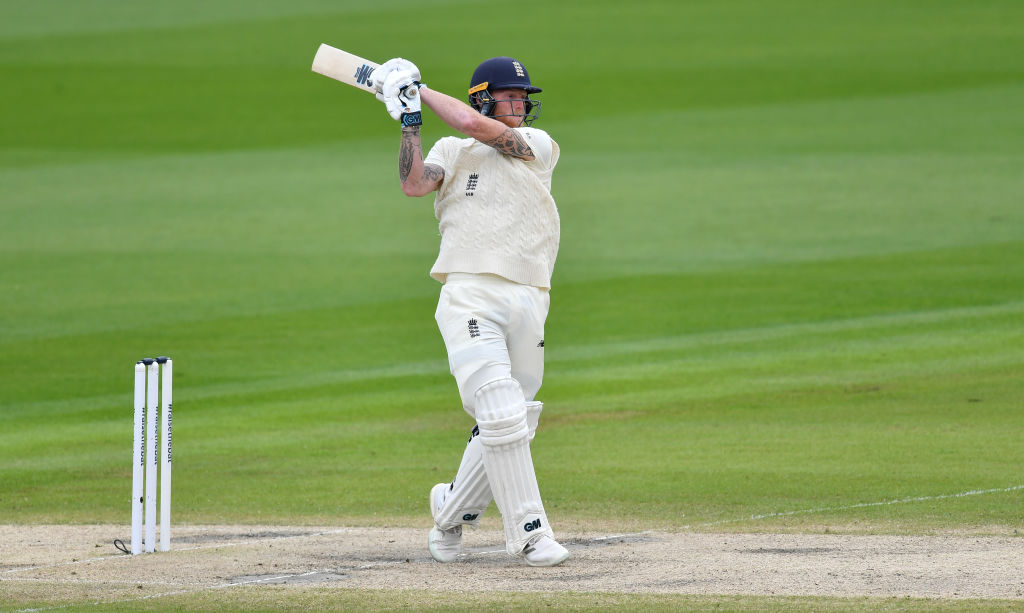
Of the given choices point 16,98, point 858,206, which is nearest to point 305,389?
point 858,206

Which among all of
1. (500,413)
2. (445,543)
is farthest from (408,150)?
(445,543)

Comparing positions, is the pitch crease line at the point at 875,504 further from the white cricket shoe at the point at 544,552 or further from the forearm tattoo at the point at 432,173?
the forearm tattoo at the point at 432,173

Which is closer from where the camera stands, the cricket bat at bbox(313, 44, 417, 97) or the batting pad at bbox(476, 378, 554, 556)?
the batting pad at bbox(476, 378, 554, 556)

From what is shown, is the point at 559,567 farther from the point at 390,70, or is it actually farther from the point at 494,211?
the point at 390,70

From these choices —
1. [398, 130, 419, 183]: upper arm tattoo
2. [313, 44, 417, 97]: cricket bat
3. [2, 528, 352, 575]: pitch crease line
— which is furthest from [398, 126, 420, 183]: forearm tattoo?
[2, 528, 352, 575]: pitch crease line

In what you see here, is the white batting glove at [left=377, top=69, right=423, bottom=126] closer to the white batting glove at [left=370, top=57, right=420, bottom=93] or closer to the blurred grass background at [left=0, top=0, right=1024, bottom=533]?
the white batting glove at [left=370, top=57, right=420, bottom=93]

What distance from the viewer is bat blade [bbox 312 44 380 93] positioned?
730 centimetres

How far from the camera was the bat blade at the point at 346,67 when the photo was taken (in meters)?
7.30

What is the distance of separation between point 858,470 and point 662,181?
17700 millimetres

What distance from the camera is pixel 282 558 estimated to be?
7273 mm

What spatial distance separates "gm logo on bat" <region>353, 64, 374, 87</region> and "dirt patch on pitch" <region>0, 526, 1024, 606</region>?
2.13 m

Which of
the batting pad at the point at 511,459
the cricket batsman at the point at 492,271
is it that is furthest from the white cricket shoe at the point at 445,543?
the batting pad at the point at 511,459

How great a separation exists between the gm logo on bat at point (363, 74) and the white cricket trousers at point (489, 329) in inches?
38.1

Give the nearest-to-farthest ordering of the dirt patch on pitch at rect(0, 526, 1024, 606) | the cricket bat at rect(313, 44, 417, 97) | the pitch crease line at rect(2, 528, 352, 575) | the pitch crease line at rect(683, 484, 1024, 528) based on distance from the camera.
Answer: the dirt patch on pitch at rect(0, 526, 1024, 606) < the pitch crease line at rect(2, 528, 352, 575) < the cricket bat at rect(313, 44, 417, 97) < the pitch crease line at rect(683, 484, 1024, 528)
